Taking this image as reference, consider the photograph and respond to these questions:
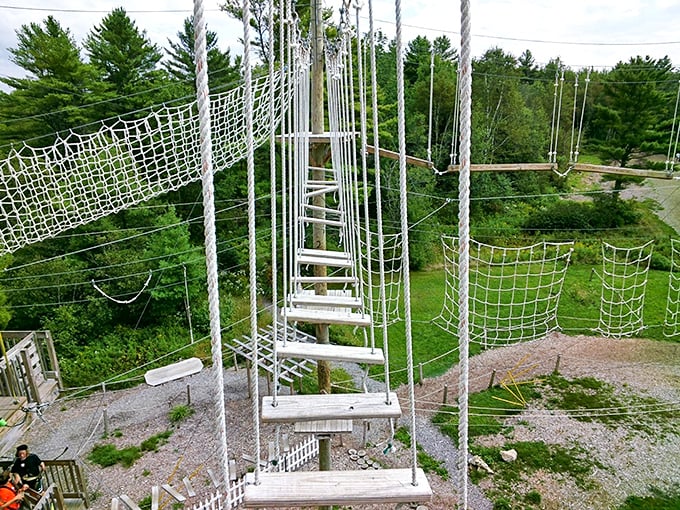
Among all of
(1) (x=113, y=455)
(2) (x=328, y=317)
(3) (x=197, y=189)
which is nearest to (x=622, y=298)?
(2) (x=328, y=317)

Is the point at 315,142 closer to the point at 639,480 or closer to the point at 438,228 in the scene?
the point at 639,480

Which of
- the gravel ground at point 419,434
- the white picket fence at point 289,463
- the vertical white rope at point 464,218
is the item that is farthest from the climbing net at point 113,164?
the white picket fence at point 289,463

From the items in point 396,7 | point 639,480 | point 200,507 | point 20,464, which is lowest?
point 639,480

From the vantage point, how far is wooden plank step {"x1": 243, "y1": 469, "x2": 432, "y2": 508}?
1.13 m

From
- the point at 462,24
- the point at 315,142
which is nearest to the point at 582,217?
the point at 315,142

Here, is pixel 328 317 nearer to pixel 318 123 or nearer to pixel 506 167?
pixel 318 123

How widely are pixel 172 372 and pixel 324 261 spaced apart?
13.3 ft

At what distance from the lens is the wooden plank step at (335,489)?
1130mm

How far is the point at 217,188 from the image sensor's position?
8680mm

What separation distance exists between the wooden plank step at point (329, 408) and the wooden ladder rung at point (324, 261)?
46.3 inches

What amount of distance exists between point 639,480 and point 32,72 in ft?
35.2

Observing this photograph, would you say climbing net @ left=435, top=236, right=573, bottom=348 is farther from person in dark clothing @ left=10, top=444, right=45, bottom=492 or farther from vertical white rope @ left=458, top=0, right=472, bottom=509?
vertical white rope @ left=458, top=0, right=472, bottom=509

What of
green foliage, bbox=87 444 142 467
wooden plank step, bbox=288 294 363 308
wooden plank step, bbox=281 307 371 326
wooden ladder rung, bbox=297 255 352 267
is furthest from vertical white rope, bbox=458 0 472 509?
green foliage, bbox=87 444 142 467

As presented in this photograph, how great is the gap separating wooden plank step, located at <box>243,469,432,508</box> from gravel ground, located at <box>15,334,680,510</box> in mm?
2934
